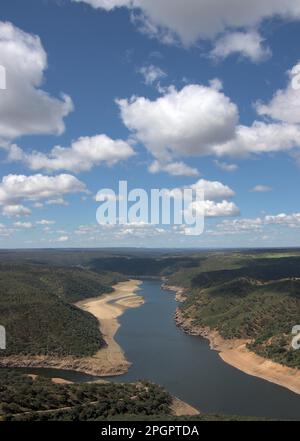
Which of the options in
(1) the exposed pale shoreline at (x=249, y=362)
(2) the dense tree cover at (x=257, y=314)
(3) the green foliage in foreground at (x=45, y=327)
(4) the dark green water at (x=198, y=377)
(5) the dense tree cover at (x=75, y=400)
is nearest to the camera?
(5) the dense tree cover at (x=75, y=400)

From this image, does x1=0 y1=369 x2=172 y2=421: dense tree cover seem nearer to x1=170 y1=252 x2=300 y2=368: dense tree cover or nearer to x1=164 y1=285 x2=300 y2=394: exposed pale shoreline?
x1=164 y1=285 x2=300 y2=394: exposed pale shoreline

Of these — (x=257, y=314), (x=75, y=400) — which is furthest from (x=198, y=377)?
(x=257, y=314)

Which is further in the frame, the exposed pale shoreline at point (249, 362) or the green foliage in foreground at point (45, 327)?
the green foliage in foreground at point (45, 327)

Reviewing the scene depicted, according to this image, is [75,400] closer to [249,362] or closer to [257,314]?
[249,362]

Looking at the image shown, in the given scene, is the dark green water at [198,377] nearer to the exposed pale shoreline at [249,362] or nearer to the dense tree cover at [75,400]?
the exposed pale shoreline at [249,362]

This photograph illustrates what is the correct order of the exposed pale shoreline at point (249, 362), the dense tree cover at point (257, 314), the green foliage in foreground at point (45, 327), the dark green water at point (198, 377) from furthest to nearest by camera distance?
1. the dense tree cover at point (257, 314)
2. the green foliage in foreground at point (45, 327)
3. the exposed pale shoreline at point (249, 362)
4. the dark green water at point (198, 377)

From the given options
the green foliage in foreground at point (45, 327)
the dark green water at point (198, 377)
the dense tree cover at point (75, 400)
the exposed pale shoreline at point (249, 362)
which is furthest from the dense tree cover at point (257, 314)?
the dense tree cover at point (75, 400)
